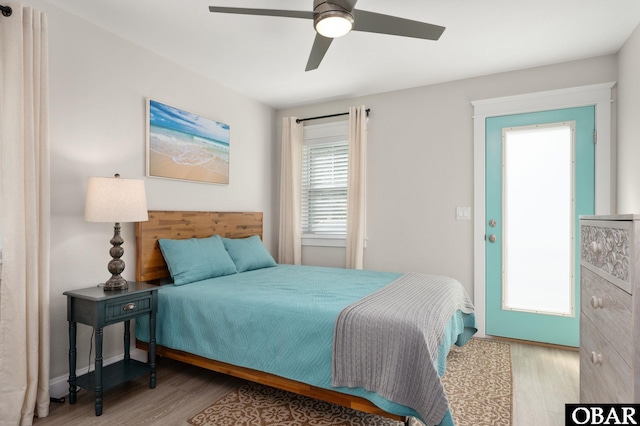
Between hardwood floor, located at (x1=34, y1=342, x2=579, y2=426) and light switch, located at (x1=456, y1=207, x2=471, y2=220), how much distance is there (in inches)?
53.9

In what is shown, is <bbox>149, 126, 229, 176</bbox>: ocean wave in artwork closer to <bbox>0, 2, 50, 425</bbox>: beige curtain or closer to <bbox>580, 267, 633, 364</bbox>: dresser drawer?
<bbox>0, 2, 50, 425</bbox>: beige curtain

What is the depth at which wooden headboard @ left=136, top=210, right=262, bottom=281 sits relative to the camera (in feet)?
9.39

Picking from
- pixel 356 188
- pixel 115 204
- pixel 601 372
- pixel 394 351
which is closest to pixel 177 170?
pixel 115 204

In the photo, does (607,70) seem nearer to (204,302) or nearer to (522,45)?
(522,45)

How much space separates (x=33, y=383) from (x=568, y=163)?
4350mm

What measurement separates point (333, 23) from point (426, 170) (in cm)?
220

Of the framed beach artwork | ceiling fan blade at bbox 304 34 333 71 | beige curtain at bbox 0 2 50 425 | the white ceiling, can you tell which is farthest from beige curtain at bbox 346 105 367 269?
beige curtain at bbox 0 2 50 425

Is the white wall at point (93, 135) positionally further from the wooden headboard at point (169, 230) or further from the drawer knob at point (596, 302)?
the drawer knob at point (596, 302)

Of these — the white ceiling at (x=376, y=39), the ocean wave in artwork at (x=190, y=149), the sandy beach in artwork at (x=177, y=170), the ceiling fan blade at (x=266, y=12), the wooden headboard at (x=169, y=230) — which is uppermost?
the white ceiling at (x=376, y=39)

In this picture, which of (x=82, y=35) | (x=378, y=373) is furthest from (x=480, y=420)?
(x=82, y=35)

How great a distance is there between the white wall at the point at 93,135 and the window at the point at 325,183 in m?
1.44

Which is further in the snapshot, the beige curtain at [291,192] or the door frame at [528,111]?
the beige curtain at [291,192]

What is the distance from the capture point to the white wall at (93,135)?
7.82 feet

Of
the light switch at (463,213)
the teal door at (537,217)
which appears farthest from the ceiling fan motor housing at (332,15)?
the light switch at (463,213)
